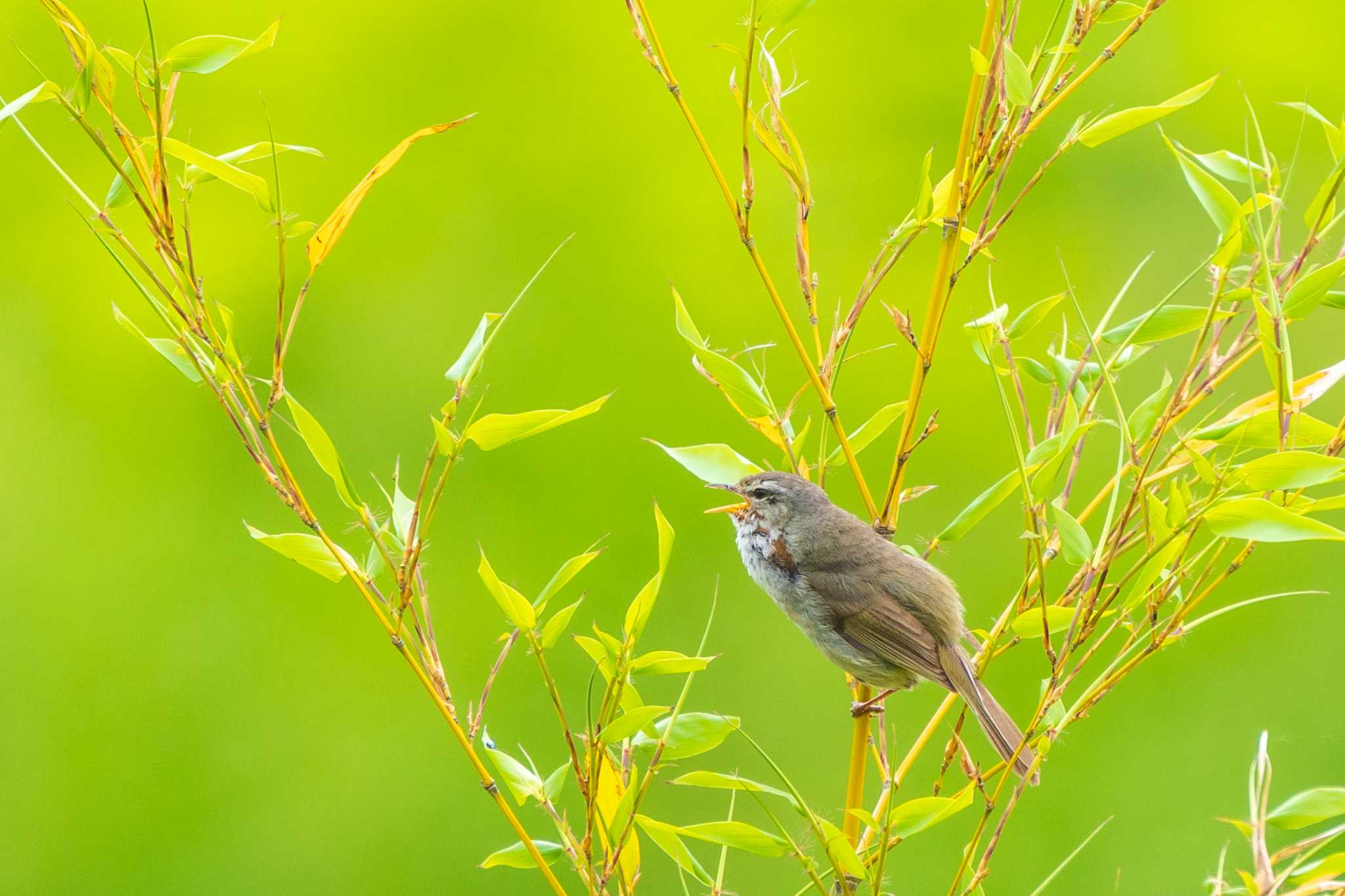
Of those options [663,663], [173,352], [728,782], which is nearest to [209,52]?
[173,352]

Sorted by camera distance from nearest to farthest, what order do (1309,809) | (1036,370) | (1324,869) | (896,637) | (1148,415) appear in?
(1324,869) < (1309,809) < (1148,415) < (1036,370) < (896,637)

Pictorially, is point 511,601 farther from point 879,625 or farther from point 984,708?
point 879,625

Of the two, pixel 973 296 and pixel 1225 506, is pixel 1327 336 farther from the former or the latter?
pixel 1225 506

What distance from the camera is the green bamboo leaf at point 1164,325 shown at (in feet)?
3.98

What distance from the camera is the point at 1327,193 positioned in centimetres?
112

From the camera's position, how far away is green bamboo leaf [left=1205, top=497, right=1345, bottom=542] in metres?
1.00

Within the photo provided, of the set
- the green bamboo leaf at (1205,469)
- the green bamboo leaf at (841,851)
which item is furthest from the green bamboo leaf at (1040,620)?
the green bamboo leaf at (841,851)

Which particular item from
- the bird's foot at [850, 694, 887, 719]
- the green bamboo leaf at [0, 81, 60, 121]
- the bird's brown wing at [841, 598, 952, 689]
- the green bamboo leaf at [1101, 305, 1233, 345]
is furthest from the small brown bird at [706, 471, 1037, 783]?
the green bamboo leaf at [0, 81, 60, 121]

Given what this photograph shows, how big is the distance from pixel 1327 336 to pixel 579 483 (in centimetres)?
259

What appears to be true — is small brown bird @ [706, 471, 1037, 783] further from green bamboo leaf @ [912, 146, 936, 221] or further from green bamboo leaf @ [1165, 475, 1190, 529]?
green bamboo leaf @ [1165, 475, 1190, 529]

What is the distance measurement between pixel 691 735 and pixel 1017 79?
0.64 metres

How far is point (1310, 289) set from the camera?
1075 millimetres

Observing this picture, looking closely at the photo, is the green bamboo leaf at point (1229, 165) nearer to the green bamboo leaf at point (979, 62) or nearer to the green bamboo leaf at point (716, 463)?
the green bamboo leaf at point (979, 62)

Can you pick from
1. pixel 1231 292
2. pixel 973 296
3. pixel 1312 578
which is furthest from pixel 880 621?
pixel 1312 578
